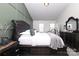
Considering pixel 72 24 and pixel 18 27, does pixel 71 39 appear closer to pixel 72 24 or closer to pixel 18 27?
pixel 72 24

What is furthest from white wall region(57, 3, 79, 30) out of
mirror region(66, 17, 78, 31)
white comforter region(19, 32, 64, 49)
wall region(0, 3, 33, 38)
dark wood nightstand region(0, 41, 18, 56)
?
dark wood nightstand region(0, 41, 18, 56)

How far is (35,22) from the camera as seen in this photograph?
3.85ft

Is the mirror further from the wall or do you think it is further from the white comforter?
the wall

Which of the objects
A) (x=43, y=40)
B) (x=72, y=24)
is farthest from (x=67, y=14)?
(x=43, y=40)

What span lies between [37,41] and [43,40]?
0.08m

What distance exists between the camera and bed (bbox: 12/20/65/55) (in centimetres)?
113

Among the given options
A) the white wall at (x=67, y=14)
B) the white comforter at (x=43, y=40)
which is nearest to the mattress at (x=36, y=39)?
the white comforter at (x=43, y=40)

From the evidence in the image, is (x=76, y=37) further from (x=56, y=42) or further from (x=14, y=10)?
(x=14, y=10)

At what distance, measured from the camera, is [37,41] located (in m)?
1.19

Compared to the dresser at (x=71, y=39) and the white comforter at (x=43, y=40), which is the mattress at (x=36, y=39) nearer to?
the white comforter at (x=43, y=40)

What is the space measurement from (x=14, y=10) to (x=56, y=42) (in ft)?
2.23

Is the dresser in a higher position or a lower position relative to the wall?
lower

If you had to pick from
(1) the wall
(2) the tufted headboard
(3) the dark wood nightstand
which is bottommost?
(3) the dark wood nightstand

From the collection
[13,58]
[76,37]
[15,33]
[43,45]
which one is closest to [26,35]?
[15,33]
